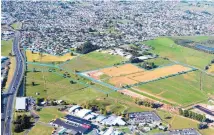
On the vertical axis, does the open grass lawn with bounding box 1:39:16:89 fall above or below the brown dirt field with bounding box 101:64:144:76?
above

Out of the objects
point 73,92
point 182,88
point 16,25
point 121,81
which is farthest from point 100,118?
point 16,25

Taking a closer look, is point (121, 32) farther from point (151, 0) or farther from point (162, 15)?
point (151, 0)

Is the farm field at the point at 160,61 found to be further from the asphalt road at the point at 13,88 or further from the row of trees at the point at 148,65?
the asphalt road at the point at 13,88

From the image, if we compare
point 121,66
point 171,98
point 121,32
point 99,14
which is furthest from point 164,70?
point 99,14

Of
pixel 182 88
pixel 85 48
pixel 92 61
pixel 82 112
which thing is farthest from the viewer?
pixel 85 48

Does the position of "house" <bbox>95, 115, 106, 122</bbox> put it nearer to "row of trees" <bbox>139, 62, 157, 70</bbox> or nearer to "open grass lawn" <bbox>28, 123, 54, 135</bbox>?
"open grass lawn" <bbox>28, 123, 54, 135</bbox>

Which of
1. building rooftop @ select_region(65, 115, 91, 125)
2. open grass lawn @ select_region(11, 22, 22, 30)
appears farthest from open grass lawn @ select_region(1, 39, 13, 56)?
building rooftop @ select_region(65, 115, 91, 125)

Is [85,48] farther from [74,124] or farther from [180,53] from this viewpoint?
[74,124]

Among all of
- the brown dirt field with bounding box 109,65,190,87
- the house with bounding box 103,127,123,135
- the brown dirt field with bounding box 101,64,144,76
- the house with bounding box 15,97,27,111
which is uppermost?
the brown dirt field with bounding box 101,64,144,76
